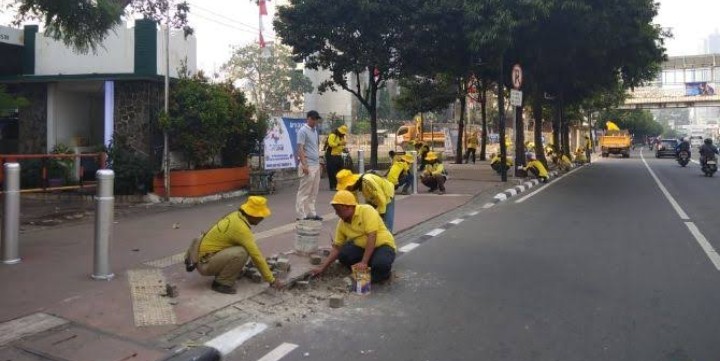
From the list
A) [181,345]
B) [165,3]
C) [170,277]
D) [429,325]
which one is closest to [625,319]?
[429,325]

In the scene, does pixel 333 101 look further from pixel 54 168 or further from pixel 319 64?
pixel 54 168

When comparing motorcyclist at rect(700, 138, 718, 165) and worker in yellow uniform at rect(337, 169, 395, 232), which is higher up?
motorcyclist at rect(700, 138, 718, 165)

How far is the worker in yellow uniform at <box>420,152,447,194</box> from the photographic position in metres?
15.5

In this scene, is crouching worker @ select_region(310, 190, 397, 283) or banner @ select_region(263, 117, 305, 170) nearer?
crouching worker @ select_region(310, 190, 397, 283)

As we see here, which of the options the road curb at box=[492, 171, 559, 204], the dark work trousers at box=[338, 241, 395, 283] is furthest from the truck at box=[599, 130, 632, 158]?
the dark work trousers at box=[338, 241, 395, 283]

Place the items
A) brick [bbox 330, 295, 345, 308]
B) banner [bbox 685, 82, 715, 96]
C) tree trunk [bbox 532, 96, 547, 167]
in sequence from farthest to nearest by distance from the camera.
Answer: banner [bbox 685, 82, 715, 96] → tree trunk [bbox 532, 96, 547, 167] → brick [bbox 330, 295, 345, 308]

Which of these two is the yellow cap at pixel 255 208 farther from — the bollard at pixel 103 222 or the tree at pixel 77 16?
the tree at pixel 77 16

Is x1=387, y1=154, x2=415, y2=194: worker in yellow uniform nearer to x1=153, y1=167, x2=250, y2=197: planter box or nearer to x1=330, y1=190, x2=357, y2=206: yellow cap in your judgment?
x1=153, y1=167, x2=250, y2=197: planter box

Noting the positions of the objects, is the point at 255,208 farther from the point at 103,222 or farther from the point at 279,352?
the point at 279,352

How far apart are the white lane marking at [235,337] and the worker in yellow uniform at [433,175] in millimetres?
10822

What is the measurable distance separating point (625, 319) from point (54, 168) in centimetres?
1166

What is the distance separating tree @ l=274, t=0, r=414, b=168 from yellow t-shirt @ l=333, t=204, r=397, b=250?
13713 mm

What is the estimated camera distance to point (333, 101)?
266 feet

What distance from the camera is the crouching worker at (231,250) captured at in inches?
224
